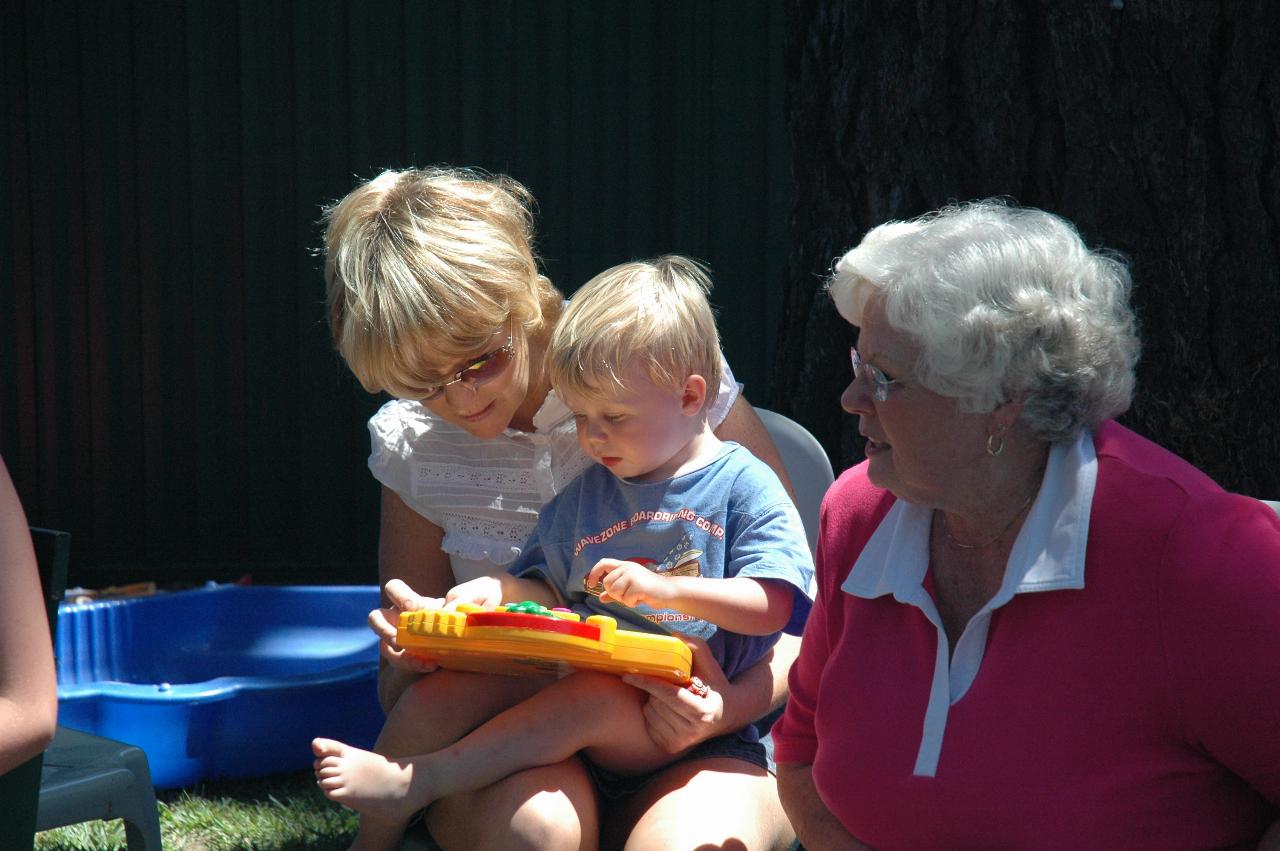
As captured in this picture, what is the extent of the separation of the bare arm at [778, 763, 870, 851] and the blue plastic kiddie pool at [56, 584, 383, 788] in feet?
5.71

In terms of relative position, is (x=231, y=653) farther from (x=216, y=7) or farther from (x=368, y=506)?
(x=216, y=7)

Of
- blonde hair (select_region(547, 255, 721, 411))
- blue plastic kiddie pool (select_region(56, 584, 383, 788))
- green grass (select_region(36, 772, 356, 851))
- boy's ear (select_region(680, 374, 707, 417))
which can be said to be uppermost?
blonde hair (select_region(547, 255, 721, 411))

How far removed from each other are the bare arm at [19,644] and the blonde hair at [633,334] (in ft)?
2.89

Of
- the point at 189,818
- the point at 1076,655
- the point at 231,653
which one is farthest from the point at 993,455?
the point at 231,653

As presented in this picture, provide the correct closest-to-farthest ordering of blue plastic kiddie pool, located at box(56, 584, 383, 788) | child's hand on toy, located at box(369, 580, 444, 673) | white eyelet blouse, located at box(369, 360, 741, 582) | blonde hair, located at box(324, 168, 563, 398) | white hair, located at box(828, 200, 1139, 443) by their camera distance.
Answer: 1. white hair, located at box(828, 200, 1139, 443)
2. child's hand on toy, located at box(369, 580, 444, 673)
3. blonde hair, located at box(324, 168, 563, 398)
4. white eyelet blouse, located at box(369, 360, 741, 582)
5. blue plastic kiddie pool, located at box(56, 584, 383, 788)

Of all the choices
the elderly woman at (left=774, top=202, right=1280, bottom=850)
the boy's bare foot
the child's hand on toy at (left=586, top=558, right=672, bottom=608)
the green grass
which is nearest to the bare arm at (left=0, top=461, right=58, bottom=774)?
the boy's bare foot

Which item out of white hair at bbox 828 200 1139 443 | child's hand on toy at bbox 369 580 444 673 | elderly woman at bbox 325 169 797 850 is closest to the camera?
white hair at bbox 828 200 1139 443

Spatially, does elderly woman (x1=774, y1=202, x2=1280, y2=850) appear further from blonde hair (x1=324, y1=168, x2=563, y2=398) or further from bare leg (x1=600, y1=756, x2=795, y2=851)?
blonde hair (x1=324, y1=168, x2=563, y2=398)

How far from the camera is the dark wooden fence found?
18.6 feet

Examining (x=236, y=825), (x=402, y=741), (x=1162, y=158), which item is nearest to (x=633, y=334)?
(x=402, y=741)

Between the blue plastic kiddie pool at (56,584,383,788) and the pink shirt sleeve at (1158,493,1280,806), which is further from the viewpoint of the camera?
the blue plastic kiddie pool at (56,584,383,788)

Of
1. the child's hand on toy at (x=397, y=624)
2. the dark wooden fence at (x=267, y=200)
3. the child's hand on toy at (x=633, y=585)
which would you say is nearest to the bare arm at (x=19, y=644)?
the child's hand on toy at (x=397, y=624)

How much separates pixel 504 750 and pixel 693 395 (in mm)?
654

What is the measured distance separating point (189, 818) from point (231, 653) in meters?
1.02
